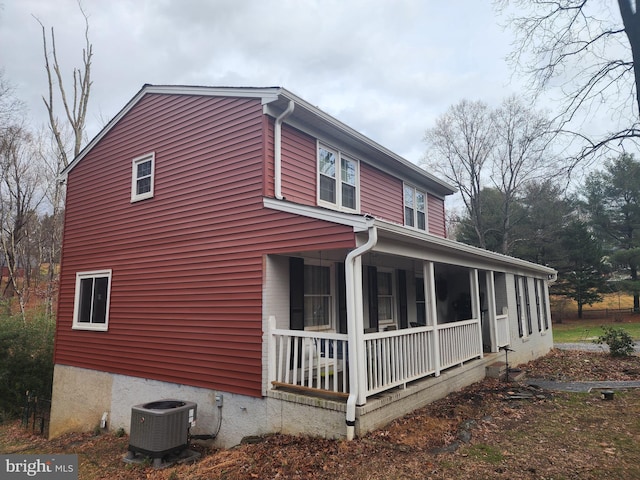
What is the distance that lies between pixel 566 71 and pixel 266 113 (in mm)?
6331

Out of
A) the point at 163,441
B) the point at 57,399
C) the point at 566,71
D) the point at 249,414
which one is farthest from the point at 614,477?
the point at 57,399

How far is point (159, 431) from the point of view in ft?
20.4

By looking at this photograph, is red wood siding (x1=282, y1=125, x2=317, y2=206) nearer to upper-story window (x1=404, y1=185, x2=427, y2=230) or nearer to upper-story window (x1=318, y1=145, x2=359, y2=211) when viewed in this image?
upper-story window (x1=318, y1=145, x2=359, y2=211)

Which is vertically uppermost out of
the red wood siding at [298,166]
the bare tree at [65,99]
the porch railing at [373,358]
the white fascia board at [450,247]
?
the bare tree at [65,99]

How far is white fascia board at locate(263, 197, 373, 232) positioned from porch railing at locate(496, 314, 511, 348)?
6872 mm

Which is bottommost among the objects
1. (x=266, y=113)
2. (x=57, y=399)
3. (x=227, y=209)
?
(x=57, y=399)

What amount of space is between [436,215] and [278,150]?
318 inches

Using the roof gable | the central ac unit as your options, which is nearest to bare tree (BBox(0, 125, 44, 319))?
the roof gable

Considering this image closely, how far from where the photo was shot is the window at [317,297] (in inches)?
312

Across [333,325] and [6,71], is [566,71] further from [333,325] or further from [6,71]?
[6,71]

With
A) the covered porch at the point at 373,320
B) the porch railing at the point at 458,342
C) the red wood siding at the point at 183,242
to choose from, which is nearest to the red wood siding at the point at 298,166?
the red wood siding at the point at 183,242

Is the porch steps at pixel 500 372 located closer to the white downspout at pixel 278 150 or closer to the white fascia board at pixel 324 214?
the white fascia board at pixel 324 214

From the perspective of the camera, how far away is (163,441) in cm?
622

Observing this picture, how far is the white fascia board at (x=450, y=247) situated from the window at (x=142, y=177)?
19.4 ft
